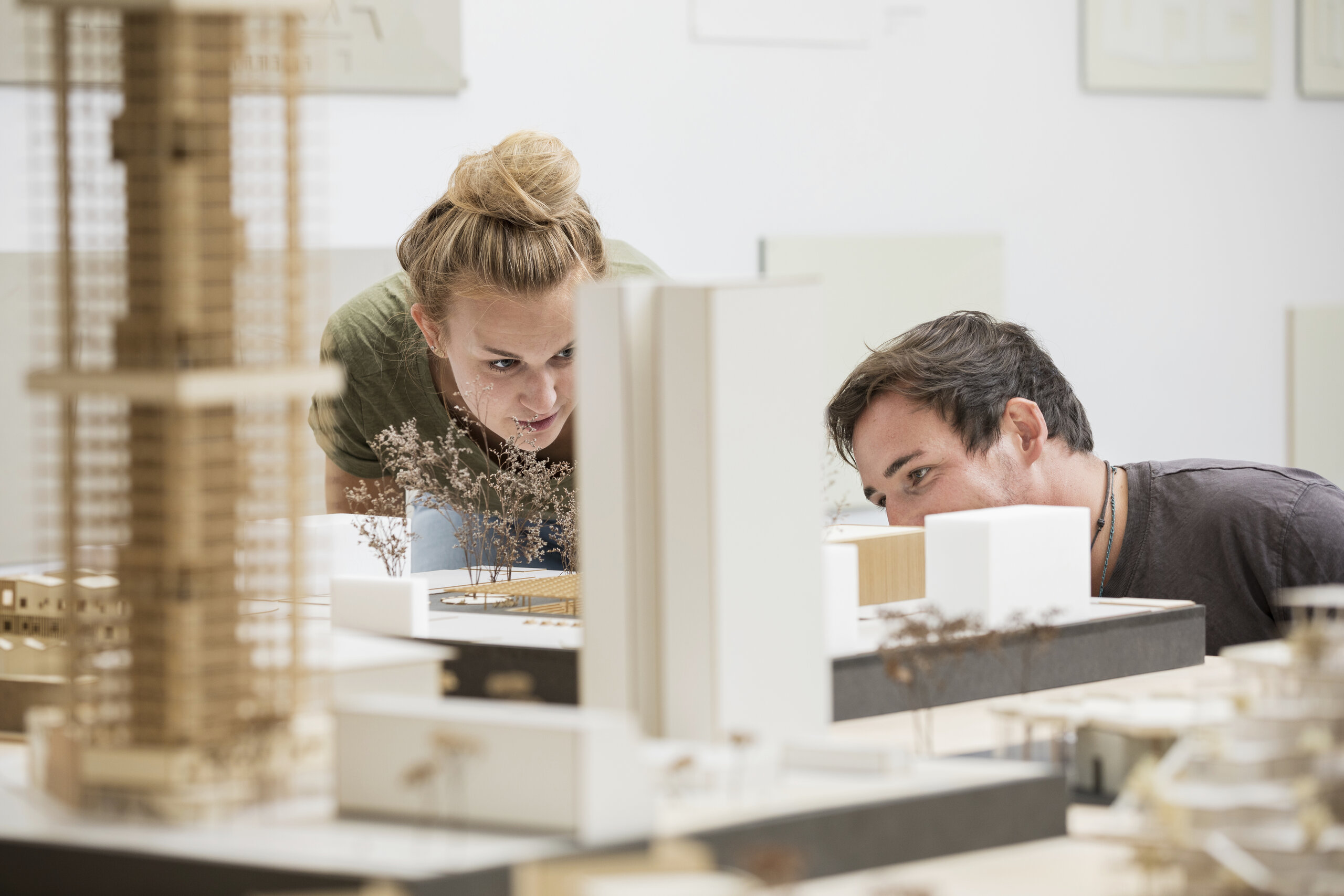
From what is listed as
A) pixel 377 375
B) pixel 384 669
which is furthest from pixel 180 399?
pixel 377 375

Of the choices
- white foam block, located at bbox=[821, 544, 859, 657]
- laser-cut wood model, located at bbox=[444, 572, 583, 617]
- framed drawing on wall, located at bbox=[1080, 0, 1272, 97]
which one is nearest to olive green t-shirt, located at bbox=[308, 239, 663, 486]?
laser-cut wood model, located at bbox=[444, 572, 583, 617]

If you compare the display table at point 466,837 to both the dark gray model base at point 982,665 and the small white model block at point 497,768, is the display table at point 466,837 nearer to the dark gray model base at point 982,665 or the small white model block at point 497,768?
the small white model block at point 497,768

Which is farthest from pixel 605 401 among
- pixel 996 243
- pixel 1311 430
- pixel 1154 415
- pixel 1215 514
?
pixel 1311 430

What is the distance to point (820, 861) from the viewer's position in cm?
249

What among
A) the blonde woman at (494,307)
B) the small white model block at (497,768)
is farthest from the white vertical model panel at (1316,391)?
the small white model block at (497,768)

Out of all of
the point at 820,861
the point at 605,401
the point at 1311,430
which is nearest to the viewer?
the point at 820,861

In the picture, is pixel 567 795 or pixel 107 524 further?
pixel 107 524

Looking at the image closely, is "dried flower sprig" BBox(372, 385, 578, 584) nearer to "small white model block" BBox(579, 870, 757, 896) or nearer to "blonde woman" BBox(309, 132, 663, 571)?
"blonde woman" BBox(309, 132, 663, 571)

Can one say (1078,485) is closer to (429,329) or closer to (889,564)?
(889,564)

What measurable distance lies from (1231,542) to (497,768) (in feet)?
10.1

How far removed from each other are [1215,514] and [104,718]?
11.0 feet

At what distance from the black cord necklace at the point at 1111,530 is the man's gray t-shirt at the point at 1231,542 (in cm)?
2

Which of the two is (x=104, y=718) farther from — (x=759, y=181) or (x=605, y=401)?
(x=759, y=181)

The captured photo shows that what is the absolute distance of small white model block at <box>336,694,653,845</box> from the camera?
7.64ft
